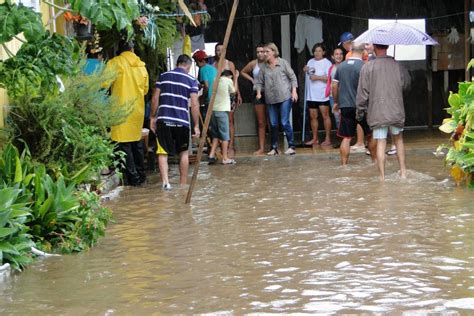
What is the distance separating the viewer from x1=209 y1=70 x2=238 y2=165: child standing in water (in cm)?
1479

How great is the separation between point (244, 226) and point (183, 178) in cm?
342

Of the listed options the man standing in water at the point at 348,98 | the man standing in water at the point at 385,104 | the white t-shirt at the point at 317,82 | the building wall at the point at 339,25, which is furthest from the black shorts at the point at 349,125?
the building wall at the point at 339,25

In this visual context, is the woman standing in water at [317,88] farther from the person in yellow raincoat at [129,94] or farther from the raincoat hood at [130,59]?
the raincoat hood at [130,59]

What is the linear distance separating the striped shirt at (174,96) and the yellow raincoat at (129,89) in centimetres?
41

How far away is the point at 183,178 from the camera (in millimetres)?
12258

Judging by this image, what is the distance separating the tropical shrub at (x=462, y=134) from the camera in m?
10.4

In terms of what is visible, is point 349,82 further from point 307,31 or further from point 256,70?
point 307,31

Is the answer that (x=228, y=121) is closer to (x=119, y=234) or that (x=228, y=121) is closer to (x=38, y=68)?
(x=119, y=234)

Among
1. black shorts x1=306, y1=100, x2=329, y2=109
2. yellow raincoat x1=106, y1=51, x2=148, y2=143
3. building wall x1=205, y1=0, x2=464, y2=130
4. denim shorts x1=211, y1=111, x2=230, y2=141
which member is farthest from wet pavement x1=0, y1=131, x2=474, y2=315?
building wall x1=205, y1=0, x2=464, y2=130

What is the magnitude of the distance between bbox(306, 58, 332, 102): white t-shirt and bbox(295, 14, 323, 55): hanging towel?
6.92ft

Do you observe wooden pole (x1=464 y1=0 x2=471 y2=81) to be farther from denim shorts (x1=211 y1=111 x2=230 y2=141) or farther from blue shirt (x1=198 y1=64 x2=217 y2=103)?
denim shorts (x1=211 y1=111 x2=230 y2=141)

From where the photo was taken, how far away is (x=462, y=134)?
10734mm

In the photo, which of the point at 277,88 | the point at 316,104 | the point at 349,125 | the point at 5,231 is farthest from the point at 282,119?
the point at 5,231

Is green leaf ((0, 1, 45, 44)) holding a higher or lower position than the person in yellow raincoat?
higher
